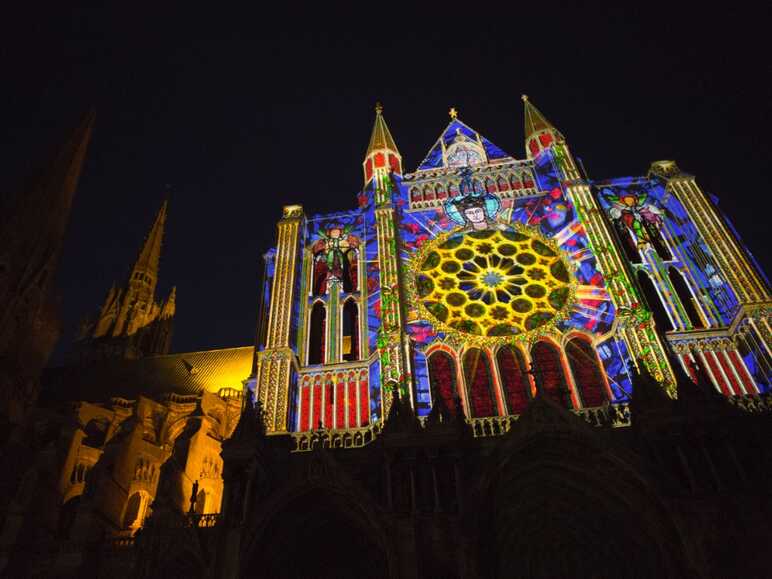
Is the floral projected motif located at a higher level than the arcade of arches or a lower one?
higher

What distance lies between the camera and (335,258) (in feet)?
78.4

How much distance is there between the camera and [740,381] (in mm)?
17703

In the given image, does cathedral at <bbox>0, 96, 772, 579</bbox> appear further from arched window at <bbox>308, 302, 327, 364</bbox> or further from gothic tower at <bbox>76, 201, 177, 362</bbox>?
gothic tower at <bbox>76, 201, 177, 362</bbox>

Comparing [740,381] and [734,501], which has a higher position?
[740,381]

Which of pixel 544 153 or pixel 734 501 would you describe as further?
pixel 544 153

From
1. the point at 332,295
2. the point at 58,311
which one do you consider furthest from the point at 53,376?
the point at 332,295

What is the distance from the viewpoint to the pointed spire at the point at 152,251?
4862cm

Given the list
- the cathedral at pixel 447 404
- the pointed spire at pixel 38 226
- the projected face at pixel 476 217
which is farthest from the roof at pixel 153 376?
the projected face at pixel 476 217

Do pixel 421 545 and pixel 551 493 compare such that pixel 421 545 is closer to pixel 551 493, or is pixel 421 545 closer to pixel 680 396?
pixel 551 493

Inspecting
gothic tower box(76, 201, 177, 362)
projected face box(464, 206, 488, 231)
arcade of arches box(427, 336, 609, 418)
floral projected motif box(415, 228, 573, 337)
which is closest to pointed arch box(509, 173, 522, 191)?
projected face box(464, 206, 488, 231)

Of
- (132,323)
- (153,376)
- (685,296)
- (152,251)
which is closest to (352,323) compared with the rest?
(685,296)

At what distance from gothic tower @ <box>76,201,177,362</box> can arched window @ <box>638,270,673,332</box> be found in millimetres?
31616

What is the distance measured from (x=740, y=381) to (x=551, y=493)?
7.15 m

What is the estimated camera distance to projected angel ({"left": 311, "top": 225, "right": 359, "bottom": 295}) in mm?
23325
